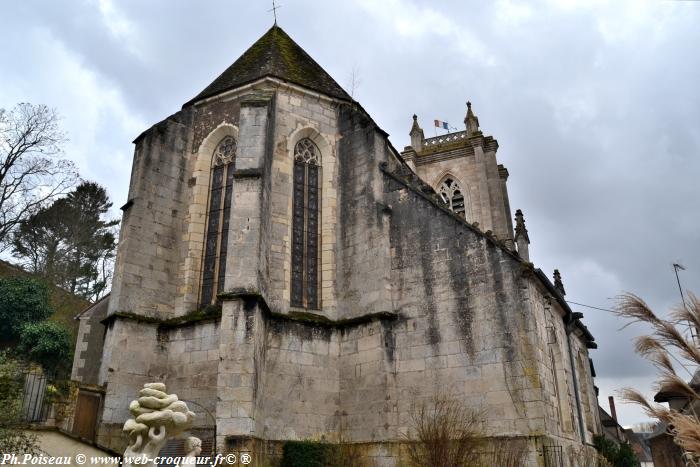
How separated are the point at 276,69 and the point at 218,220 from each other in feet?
15.0

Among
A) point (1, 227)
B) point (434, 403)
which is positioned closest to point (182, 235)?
point (434, 403)

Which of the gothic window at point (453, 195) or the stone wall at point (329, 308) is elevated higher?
the gothic window at point (453, 195)

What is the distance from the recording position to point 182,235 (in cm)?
1359

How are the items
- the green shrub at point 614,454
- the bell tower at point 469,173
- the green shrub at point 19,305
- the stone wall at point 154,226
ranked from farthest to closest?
the bell tower at point 469,173
the green shrub at point 19,305
the green shrub at point 614,454
the stone wall at point 154,226

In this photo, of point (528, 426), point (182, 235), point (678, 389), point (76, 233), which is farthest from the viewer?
point (76, 233)

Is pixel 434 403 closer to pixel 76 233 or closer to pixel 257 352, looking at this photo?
pixel 257 352

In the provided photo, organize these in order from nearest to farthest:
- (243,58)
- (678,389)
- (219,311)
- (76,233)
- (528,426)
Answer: (678,389) → (528,426) → (219,311) → (243,58) → (76,233)

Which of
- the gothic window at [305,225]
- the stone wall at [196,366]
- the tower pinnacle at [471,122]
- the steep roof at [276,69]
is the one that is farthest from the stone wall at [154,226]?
the tower pinnacle at [471,122]

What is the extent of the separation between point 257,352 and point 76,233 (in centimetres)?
2545

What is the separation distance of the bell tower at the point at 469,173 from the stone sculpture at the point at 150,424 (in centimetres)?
1965

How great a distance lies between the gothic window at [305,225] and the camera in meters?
13.1

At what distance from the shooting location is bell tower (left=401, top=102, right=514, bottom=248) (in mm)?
24547

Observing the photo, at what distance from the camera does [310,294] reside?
518 inches

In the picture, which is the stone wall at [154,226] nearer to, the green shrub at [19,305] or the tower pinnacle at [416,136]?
the green shrub at [19,305]
